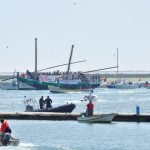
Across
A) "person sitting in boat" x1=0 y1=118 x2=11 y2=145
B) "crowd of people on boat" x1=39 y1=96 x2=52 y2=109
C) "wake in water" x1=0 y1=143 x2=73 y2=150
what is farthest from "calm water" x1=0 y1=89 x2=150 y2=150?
"crowd of people on boat" x1=39 y1=96 x2=52 y2=109

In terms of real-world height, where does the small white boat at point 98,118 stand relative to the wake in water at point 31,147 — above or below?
above

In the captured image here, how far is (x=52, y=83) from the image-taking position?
182 m

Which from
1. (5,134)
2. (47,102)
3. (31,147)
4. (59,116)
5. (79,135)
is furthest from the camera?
(47,102)

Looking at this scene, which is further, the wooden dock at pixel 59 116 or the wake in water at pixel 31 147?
the wooden dock at pixel 59 116

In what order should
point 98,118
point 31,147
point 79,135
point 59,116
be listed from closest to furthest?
point 31,147
point 79,135
point 98,118
point 59,116

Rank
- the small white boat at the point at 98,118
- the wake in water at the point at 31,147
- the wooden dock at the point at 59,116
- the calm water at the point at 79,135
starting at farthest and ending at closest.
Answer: the wooden dock at the point at 59,116
the small white boat at the point at 98,118
the calm water at the point at 79,135
the wake in water at the point at 31,147

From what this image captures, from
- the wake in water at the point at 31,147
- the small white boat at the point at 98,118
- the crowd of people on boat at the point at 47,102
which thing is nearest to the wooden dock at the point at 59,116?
the small white boat at the point at 98,118

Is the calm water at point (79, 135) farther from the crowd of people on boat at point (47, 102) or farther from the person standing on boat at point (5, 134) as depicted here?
the crowd of people on boat at point (47, 102)

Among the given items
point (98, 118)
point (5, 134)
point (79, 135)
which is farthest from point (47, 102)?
point (5, 134)

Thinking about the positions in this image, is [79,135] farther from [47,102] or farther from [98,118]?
[47,102]

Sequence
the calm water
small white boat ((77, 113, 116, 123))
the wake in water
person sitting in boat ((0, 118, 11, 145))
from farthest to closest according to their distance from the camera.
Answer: small white boat ((77, 113, 116, 123))
the calm water
person sitting in boat ((0, 118, 11, 145))
the wake in water

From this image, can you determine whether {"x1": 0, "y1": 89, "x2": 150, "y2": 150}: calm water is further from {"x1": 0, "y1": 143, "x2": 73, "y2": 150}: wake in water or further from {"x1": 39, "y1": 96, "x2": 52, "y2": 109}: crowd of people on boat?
{"x1": 39, "y1": 96, "x2": 52, "y2": 109}: crowd of people on boat

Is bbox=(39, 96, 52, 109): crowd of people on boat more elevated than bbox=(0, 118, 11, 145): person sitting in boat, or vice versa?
bbox=(39, 96, 52, 109): crowd of people on boat

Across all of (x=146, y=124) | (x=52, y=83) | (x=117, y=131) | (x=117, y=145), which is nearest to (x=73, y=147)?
(x=117, y=145)
